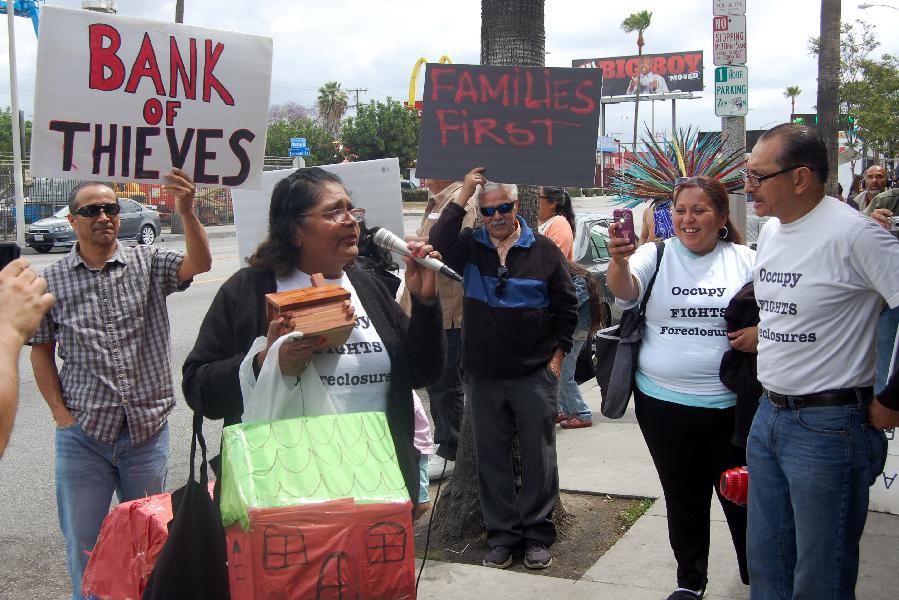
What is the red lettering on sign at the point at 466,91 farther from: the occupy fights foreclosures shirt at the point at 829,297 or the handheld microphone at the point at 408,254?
the occupy fights foreclosures shirt at the point at 829,297

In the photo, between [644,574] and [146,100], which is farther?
[644,574]

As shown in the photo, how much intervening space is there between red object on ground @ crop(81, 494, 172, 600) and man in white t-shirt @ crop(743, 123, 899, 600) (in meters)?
2.09

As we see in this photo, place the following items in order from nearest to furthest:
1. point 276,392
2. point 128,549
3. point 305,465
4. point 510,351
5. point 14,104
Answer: point 305,465, point 276,392, point 128,549, point 510,351, point 14,104

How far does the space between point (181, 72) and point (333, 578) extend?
7.52 feet

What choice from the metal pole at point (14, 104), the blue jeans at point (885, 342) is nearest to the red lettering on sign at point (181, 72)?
the blue jeans at point (885, 342)

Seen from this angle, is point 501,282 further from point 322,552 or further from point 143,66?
point 322,552

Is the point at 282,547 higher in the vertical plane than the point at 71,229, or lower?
lower

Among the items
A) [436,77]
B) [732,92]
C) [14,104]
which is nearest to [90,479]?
[436,77]

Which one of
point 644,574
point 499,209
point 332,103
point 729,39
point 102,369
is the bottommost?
point 644,574

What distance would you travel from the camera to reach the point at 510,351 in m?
4.83

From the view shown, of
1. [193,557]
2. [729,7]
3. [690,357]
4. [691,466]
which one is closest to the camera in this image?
[193,557]

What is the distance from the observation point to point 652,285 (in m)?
4.22

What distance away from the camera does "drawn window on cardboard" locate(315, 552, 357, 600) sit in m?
2.49

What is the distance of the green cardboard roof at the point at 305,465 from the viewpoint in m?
2.53
